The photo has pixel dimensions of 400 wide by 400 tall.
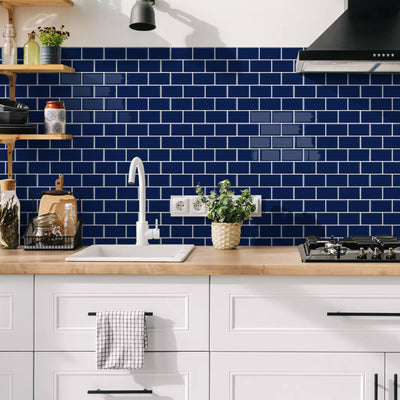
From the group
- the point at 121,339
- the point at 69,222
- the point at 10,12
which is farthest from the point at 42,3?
the point at 121,339

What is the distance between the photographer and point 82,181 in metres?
3.02

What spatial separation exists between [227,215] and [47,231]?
2.77ft

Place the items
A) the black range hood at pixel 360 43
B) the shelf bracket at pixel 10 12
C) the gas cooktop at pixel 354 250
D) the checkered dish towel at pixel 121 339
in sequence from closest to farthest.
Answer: the checkered dish towel at pixel 121 339 → the gas cooktop at pixel 354 250 → the black range hood at pixel 360 43 → the shelf bracket at pixel 10 12

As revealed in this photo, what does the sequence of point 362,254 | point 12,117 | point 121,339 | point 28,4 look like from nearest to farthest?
1. point 121,339
2. point 362,254
3. point 12,117
4. point 28,4

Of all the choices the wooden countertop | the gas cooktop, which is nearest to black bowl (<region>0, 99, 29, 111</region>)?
the wooden countertop

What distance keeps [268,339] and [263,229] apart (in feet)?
2.68

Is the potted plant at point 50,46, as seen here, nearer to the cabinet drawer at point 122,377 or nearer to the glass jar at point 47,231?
the glass jar at point 47,231

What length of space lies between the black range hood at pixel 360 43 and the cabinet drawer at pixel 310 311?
3.17 ft

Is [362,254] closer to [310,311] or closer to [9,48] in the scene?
[310,311]

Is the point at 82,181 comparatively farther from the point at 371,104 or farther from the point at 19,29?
the point at 371,104

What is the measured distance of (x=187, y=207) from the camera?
2.99 m

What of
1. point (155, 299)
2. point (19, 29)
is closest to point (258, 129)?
point (155, 299)

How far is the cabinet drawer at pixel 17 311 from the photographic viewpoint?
2.30 m

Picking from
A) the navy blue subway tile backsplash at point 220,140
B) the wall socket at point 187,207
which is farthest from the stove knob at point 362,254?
the wall socket at point 187,207
